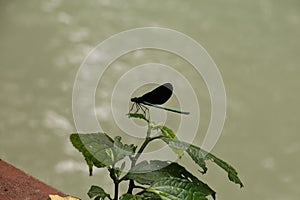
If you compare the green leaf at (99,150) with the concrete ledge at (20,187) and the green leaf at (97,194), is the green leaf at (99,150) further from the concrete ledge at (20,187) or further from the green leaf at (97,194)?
the concrete ledge at (20,187)

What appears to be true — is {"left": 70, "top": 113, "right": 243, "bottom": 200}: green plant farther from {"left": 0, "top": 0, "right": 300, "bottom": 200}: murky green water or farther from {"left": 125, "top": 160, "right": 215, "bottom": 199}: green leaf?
{"left": 0, "top": 0, "right": 300, "bottom": 200}: murky green water

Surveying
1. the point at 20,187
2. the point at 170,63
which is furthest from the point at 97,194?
the point at 170,63

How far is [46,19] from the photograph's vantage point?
1.79m

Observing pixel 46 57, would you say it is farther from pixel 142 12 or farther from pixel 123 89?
pixel 142 12

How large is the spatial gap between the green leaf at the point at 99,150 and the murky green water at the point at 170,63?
0.84 metres

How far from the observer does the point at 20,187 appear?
0.71 metres

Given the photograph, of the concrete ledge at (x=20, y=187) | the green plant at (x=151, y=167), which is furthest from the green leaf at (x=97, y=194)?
the concrete ledge at (x=20, y=187)

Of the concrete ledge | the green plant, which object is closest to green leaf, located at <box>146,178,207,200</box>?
the green plant

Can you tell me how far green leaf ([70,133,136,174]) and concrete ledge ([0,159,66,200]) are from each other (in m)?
0.20

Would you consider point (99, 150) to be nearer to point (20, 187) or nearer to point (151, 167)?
point (151, 167)

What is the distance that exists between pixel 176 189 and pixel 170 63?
1232 millimetres

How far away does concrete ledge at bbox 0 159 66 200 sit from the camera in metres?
0.69

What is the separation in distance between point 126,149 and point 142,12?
4.64 feet

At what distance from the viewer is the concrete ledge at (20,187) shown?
693mm
